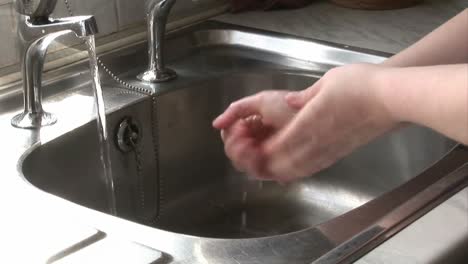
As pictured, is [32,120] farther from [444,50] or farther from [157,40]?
[444,50]

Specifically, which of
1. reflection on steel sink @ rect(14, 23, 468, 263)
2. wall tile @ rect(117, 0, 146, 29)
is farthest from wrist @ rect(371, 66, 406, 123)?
wall tile @ rect(117, 0, 146, 29)

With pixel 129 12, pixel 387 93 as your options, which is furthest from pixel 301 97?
pixel 129 12

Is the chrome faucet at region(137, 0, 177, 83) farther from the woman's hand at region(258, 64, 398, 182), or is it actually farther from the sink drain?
the woman's hand at region(258, 64, 398, 182)

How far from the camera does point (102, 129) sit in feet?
3.09

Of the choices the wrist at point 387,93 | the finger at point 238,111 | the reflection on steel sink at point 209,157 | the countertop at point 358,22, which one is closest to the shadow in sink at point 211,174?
the reflection on steel sink at point 209,157

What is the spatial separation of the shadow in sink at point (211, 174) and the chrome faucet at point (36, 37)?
52 millimetres

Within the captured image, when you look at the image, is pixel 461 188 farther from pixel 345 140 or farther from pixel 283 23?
pixel 283 23

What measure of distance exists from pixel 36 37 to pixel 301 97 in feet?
1.08

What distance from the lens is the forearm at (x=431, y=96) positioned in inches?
22.2

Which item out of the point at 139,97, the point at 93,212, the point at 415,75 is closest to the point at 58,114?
the point at 139,97

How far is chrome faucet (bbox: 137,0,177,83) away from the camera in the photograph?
3.52ft

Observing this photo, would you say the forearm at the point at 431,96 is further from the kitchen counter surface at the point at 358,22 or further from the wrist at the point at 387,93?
the kitchen counter surface at the point at 358,22

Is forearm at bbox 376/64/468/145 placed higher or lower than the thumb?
higher

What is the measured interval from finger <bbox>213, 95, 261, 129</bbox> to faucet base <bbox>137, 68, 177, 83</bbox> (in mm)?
318
